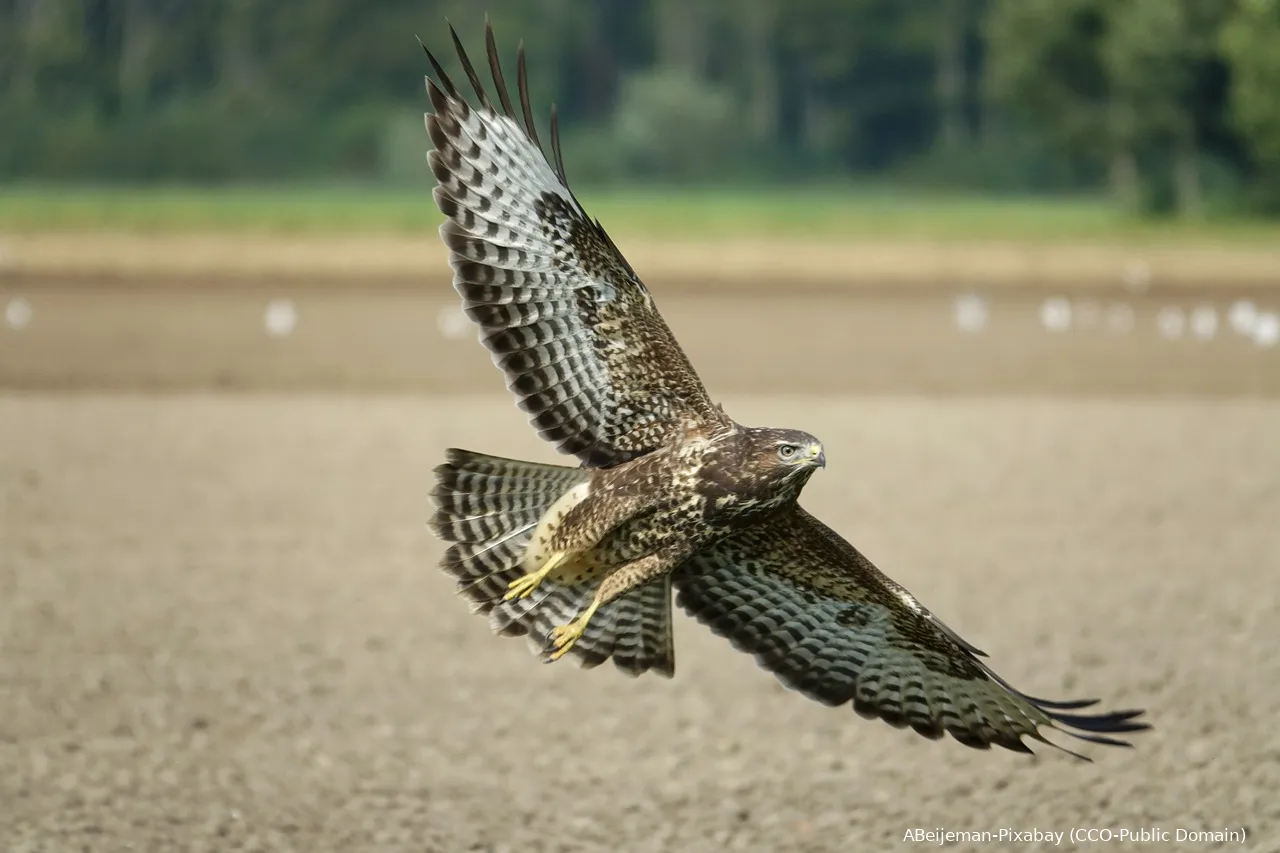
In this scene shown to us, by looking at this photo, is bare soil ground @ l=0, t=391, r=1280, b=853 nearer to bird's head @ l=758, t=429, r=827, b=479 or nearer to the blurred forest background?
bird's head @ l=758, t=429, r=827, b=479

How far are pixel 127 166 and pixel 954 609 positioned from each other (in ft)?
131

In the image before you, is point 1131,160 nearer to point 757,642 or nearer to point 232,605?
point 232,605

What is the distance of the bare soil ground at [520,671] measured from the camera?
7453 millimetres

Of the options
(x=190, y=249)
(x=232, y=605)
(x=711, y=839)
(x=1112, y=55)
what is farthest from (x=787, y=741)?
(x=1112, y=55)

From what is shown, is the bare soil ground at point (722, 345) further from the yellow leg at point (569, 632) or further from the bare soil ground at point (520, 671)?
the yellow leg at point (569, 632)

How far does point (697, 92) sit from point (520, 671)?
44655 millimetres

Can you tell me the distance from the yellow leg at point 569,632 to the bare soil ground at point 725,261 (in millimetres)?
23142

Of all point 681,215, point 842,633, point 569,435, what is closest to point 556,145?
point 569,435

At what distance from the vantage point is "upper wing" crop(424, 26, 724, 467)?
5.64 m

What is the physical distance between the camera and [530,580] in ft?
18.4

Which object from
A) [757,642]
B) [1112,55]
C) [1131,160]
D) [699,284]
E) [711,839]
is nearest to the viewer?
[757,642]

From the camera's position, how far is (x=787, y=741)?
27.8ft

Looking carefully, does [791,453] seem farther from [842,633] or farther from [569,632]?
[842,633]

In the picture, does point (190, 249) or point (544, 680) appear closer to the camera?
point (544, 680)
